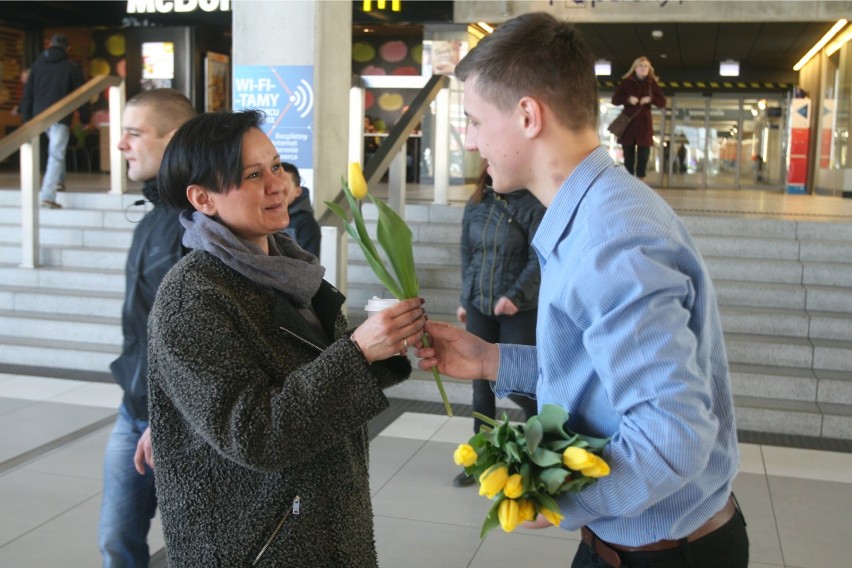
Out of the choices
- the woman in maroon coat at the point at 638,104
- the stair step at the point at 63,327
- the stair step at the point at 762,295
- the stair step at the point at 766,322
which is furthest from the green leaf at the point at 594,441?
the woman in maroon coat at the point at 638,104

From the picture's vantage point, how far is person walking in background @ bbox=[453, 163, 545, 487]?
13.0ft

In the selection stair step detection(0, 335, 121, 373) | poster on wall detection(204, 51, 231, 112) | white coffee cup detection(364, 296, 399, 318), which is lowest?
stair step detection(0, 335, 121, 373)

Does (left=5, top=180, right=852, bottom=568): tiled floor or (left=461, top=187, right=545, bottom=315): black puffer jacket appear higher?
(left=461, top=187, right=545, bottom=315): black puffer jacket

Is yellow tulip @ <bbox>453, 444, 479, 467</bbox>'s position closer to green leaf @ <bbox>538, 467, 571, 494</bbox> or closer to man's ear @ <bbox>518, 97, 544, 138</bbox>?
green leaf @ <bbox>538, 467, 571, 494</bbox>

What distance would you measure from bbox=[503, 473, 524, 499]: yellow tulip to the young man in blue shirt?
83mm

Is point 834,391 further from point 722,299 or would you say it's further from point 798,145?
point 798,145

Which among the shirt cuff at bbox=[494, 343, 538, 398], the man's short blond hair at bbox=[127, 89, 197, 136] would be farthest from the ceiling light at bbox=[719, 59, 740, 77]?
the shirt cuff at bbox=[494, 343, 538, 398]

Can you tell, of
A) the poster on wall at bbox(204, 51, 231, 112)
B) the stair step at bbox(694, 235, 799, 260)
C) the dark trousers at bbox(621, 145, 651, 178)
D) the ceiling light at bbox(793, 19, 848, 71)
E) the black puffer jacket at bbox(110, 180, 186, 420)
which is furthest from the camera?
the poster on wall at bbox(204, 51, 231, 112)

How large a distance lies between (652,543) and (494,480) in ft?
0.98

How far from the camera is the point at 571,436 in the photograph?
4.25 ft

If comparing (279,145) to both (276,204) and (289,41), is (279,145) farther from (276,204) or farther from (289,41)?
(276,204)

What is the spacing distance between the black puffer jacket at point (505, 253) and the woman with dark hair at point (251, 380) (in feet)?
7.32

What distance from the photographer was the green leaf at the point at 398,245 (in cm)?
162

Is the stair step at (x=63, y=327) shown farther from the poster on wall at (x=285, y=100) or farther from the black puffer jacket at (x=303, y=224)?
the black puffer jacket at (x=303, y=224)
